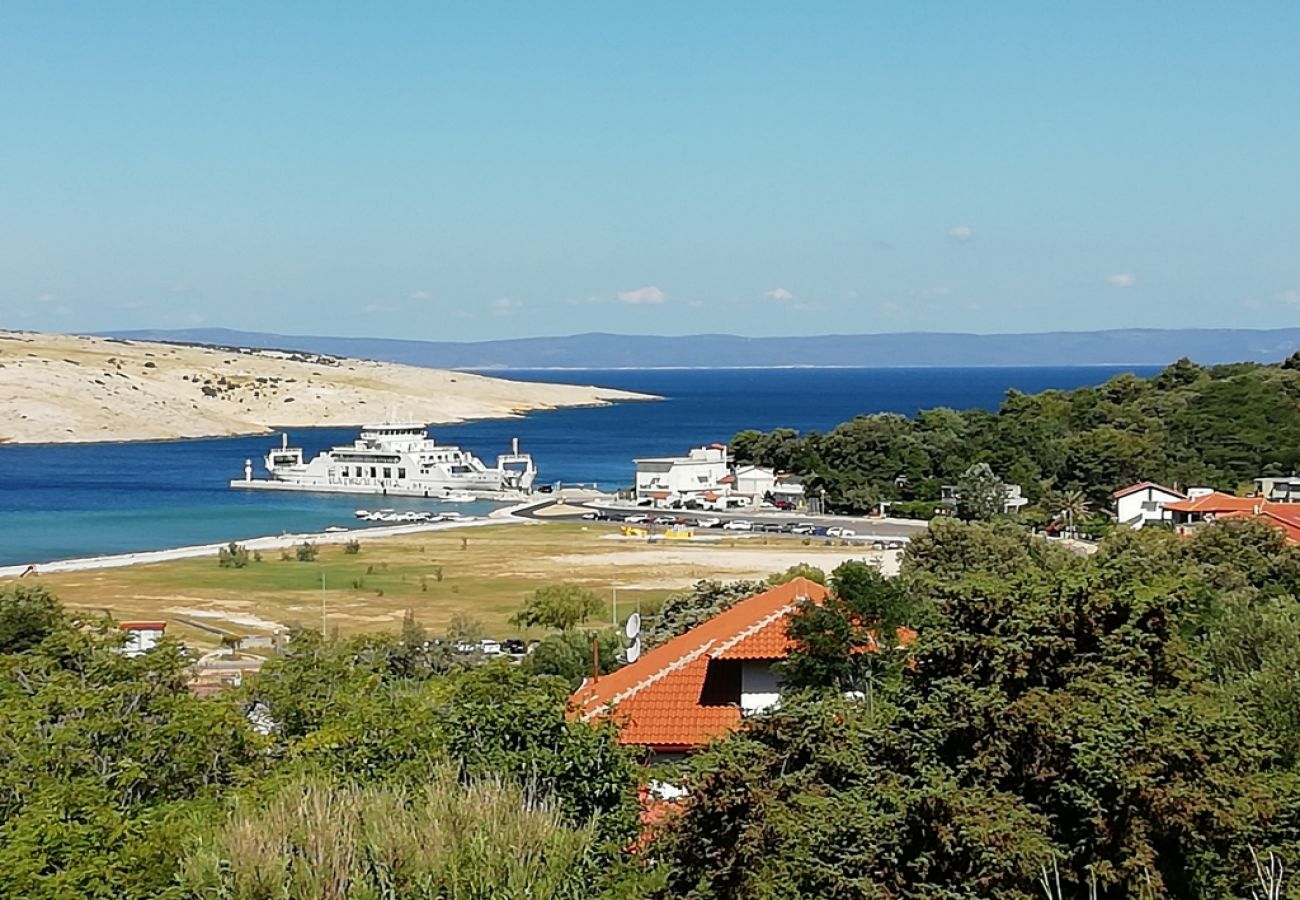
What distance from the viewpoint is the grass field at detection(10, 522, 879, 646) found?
42.2 m

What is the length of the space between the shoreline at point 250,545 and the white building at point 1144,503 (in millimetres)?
28953

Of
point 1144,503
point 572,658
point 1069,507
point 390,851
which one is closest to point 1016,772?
point 390,851

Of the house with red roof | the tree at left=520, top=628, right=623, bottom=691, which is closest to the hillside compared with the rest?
the tree at left=520, top=628, right=623, bottom=691

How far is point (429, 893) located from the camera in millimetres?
7445

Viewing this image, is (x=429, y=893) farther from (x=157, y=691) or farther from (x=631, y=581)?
(x=631, y=581)

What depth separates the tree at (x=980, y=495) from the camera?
218ft

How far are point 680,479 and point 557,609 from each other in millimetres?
45276

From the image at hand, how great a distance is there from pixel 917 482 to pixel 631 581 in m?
30.1

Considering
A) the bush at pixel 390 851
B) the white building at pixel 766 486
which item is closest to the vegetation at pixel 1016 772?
the bush at pixel 390 851

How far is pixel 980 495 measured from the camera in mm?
67000

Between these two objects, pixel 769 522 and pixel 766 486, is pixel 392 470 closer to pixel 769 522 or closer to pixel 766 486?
pixel 766 486

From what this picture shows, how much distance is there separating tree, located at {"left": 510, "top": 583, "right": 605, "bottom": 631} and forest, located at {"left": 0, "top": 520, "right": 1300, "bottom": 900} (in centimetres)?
2528

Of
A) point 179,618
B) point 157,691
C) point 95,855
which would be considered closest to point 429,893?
point 95,855

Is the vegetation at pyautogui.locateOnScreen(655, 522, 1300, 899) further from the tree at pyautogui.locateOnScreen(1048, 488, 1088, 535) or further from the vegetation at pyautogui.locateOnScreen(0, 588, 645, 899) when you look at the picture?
the tree at pyautogui.locateOnScreen(1048, 488, 1088, 535)
